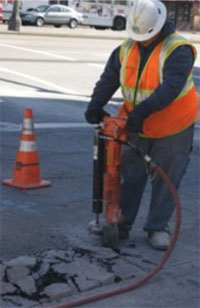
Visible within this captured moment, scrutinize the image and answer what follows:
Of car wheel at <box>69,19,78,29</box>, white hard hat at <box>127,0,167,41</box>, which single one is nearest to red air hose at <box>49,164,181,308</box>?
white hard hat at <box>127,0,167,41</box>

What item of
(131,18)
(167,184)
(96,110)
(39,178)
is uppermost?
(131,18)

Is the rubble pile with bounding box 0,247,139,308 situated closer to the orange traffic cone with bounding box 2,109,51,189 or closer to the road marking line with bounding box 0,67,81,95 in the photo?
the orange traffic cone with bounding box 2,109,51,189

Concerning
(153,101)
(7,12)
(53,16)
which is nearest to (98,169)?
(153,101)

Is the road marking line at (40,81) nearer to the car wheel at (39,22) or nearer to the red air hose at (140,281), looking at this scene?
the red air hose at (140,281)

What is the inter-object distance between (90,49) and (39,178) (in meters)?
18.1

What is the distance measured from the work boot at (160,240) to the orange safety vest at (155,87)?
2.46ft

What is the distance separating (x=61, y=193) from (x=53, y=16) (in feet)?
122

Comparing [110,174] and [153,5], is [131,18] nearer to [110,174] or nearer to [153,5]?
[153,5]

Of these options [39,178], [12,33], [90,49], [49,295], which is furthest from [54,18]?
[49,295]

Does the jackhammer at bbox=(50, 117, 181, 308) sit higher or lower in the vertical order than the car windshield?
higher

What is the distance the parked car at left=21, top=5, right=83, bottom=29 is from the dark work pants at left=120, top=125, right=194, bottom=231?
36.9 metres

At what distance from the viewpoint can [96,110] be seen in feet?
16.3

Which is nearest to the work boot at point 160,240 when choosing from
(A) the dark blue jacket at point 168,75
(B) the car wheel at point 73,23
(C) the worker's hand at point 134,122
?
(C) the worker's hand at point 134,122

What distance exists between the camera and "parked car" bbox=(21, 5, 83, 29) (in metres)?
41.3
